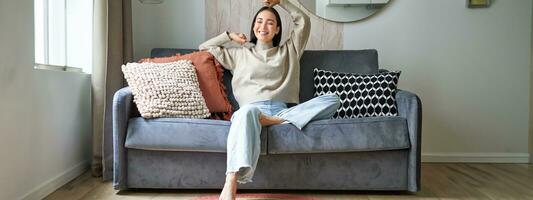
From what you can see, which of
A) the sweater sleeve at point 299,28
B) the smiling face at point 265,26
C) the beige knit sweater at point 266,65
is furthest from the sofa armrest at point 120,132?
the sweater sleeve at point 299,28

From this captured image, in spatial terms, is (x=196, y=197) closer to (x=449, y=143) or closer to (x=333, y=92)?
(x=333, y=92)

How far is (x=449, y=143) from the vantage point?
10.1 ft

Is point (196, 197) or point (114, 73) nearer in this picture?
point (196, 197)

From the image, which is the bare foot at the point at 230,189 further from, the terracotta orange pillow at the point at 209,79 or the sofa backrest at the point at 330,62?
the sofa backrest at the point at 330,62

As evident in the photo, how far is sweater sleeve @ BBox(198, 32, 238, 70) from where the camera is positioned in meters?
2.55

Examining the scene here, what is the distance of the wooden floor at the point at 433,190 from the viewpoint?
2111mm

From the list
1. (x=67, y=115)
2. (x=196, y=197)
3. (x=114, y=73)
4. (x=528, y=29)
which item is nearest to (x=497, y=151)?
(x=528, y=29)

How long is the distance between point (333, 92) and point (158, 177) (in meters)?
1.02

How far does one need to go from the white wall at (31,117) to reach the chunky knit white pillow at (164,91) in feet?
1.25

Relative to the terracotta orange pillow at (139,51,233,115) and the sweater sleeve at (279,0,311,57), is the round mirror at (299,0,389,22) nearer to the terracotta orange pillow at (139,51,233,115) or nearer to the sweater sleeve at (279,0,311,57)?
the sweater sleeve at (279,0,311,57)

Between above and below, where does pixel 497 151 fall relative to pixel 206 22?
below

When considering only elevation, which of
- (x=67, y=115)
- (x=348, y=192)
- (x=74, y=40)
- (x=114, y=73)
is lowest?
(x=348, y=192)

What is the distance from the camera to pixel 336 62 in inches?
106

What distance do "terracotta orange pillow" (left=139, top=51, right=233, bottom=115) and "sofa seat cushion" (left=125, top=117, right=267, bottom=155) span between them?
358 mm
